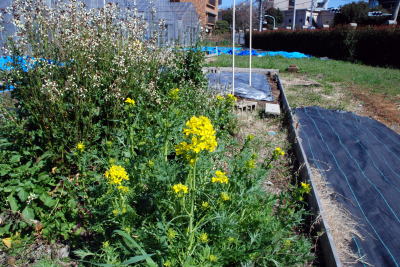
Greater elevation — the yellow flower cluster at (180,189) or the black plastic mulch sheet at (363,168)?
the yellow flower cluster at (180,189)

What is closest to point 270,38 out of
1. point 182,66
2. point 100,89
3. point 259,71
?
point 259,71

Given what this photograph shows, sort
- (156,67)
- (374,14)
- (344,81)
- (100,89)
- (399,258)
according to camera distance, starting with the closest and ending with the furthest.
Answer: (399,258) → (100,89) → (156,67) → (344,81) → (374,14)

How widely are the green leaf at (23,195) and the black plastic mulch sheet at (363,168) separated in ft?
8.96

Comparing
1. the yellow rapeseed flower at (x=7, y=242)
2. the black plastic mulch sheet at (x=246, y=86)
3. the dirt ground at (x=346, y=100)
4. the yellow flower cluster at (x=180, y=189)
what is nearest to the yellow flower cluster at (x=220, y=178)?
the yellow flower cluster at (x=180, y=189)

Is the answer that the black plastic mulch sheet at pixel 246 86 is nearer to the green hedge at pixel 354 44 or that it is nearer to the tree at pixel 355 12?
the green hedge at pixel 354 44

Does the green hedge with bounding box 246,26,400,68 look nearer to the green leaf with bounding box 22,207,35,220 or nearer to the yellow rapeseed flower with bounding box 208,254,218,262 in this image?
the yellow rapeseed flower with bounding box 208,254,218,262

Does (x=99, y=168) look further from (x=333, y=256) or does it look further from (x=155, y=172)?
(x=333, y=256)

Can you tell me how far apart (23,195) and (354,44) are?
64.5ft

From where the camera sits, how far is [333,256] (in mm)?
2168

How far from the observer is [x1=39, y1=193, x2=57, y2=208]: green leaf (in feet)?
7.34

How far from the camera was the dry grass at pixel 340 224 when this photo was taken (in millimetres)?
2379

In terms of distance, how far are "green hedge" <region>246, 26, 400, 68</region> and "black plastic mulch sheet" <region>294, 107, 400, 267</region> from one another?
1202cm

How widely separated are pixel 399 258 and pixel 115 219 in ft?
7.72

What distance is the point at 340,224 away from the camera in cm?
275
